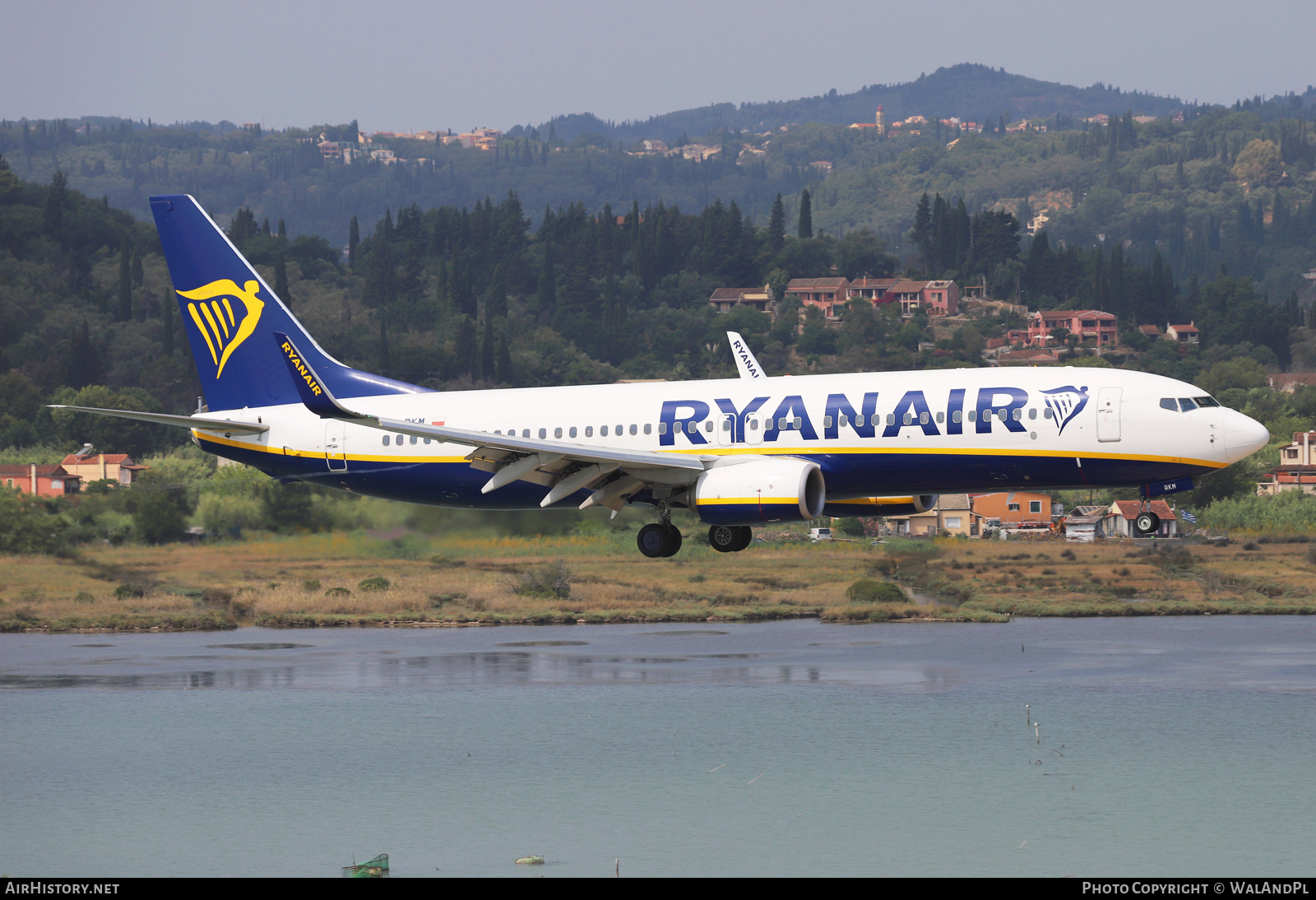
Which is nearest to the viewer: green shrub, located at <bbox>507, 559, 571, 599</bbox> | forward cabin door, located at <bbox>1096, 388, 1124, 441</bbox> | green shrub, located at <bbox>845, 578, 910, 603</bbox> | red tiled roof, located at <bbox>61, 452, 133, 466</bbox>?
forward cabin door, located at <bbox>1096, 388, 1124, 441</bbox>

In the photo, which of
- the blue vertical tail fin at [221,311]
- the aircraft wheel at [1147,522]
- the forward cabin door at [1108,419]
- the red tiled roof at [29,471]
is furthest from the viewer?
the red tiled roof at [29,471]

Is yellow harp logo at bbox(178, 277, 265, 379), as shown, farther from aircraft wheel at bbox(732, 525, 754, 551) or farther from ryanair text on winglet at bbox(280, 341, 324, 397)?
aircraft wheel at bbox(732, 525, 754, 551)

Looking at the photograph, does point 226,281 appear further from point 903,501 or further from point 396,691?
point 396,691

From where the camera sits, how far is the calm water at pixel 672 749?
6569 centimetres

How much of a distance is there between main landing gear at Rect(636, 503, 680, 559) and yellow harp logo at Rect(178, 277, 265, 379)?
62.5ft

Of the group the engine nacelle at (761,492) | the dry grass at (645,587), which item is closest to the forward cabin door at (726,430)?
the engine nacelle at (761,492)

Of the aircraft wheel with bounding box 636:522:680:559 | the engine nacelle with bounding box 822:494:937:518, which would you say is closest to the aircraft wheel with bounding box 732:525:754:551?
the aircraft wheel with bounding box 636:522:680:559

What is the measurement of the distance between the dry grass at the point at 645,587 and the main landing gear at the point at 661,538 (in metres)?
57.4

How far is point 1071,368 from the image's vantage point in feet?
166

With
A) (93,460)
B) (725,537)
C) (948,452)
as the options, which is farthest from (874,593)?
(948,452)

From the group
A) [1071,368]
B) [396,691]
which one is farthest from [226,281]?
[396,691]

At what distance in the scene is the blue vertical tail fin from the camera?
61469mm

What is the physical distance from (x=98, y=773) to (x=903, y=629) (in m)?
66.5

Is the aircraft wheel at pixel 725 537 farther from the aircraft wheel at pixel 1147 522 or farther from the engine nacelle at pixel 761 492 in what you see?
the aircraft wheel at pixel 1147 522
